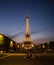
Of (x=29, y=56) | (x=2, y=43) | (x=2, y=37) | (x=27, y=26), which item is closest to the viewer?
(x=29, y=56)

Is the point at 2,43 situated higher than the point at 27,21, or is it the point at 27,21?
the point at 27,21

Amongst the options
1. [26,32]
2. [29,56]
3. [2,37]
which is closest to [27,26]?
[26,32]

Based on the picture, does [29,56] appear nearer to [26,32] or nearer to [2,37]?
[2,37]

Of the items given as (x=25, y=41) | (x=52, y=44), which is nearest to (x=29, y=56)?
(x=52, y=44)

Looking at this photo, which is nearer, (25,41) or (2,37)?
(2,37)

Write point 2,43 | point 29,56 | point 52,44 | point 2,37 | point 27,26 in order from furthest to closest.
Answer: point 27,26 < point 52,44 < point 2,37 < point 2,43 < point 29,56

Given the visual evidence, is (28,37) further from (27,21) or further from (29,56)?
(29,56)

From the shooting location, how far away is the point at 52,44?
471 ft

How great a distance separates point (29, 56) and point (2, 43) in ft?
237

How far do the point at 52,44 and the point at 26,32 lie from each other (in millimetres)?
27486

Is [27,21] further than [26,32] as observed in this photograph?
Yes

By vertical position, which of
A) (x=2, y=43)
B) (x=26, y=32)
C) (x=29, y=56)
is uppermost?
(x=26, y=32)

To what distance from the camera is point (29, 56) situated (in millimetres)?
39750

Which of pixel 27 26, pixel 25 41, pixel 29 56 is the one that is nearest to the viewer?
pixel 29 56
